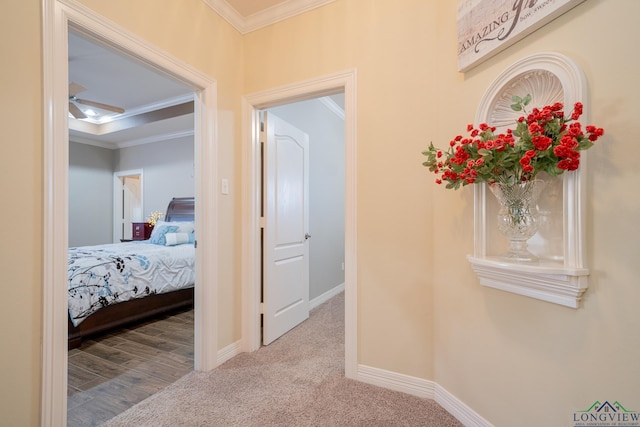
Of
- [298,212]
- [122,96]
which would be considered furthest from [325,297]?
[122,96]

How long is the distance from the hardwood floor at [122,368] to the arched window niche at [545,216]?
2.25 m

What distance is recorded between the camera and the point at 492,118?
1413mm

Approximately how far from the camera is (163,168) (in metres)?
5.65

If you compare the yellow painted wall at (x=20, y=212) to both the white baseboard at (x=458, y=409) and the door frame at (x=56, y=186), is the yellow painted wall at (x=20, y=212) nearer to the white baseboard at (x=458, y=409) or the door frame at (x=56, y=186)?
the door frame at (x=56, y=186)

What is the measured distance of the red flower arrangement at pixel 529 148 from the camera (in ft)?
3.10

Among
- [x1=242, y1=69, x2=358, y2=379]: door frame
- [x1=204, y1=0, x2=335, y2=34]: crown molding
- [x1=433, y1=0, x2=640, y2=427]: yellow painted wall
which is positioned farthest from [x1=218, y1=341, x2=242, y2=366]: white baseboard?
[x1=204, y1=0, x2=335, y2=34]: crown molding

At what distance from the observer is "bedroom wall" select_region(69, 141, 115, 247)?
5.66 m

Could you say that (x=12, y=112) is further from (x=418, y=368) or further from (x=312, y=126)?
(x=312, y=126)

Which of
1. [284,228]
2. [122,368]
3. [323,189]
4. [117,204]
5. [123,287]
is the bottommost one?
[122,368]

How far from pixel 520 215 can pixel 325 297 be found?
3.02m

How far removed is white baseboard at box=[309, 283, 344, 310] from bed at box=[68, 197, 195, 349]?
162 cm

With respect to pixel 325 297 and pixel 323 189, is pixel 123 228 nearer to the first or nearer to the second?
pixel 323 189

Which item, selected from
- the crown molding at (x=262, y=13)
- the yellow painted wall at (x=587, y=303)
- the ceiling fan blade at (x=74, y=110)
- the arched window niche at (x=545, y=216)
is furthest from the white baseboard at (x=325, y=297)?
the ceiling fan blade at (x=74, y=110)

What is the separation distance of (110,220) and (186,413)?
625 cm
